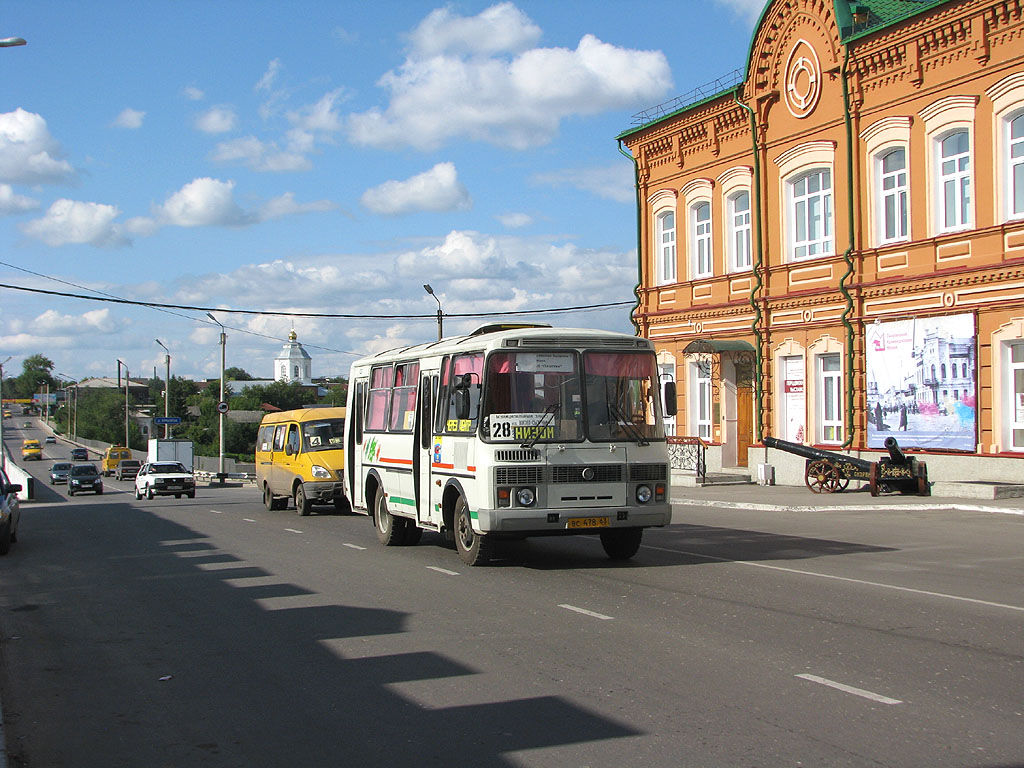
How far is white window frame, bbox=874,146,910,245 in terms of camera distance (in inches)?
988

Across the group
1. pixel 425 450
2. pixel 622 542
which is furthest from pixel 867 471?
pixel 425 450

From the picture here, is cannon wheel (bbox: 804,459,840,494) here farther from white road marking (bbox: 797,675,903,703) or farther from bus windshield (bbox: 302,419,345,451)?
white road marking (bbox: 797,675,903,703)

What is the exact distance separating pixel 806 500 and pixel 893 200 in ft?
24.9

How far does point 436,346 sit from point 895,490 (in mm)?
13037

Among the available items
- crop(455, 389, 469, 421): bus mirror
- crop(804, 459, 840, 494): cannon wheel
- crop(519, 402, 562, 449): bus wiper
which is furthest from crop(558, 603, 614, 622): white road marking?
crop(804, 459, 840, 494): cannon wheel

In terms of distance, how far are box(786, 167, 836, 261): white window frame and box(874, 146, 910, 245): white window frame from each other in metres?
1.56

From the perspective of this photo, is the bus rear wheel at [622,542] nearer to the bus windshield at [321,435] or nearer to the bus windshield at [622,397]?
the bus windshield at [622,397]

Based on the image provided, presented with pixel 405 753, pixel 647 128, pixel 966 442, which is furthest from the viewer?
pixel 647 128

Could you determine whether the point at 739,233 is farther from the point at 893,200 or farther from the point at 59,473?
the point at 59,473

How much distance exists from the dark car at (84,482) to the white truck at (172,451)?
986 cm

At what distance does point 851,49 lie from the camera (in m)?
26.2

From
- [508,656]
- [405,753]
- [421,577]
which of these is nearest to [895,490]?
[421,577]

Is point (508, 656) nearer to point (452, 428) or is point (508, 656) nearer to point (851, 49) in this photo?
point (452, 428)

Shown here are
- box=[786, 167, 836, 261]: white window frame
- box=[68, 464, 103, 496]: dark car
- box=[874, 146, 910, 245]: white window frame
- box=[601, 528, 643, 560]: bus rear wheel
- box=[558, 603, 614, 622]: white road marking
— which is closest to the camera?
box=[558, 603, 614, 622]: white road marking
